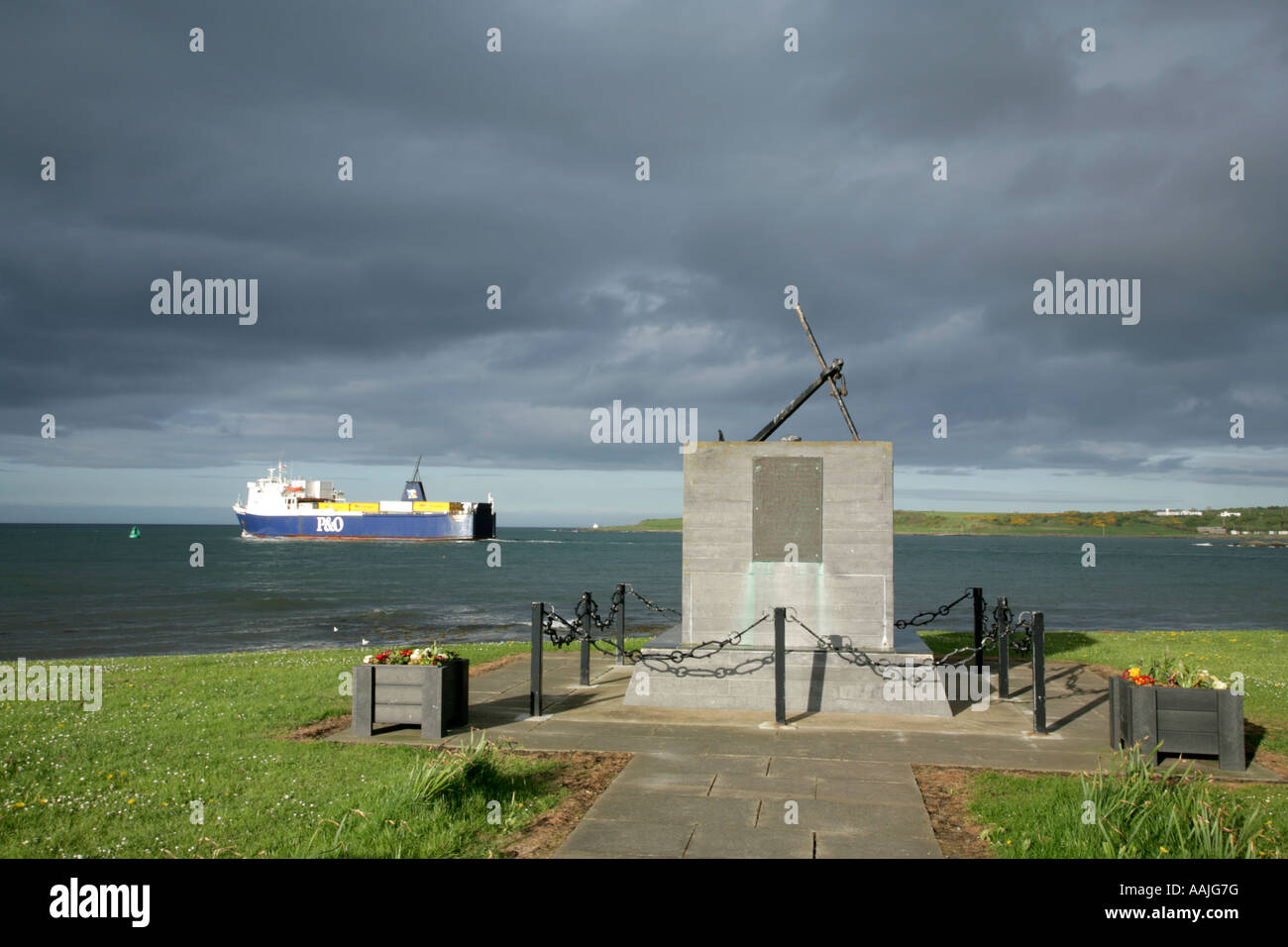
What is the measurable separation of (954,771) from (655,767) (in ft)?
8.68

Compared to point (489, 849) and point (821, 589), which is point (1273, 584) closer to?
point (821, 589)

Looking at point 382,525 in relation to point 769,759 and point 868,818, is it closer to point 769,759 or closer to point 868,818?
point 769,759

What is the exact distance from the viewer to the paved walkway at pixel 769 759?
5562 mm

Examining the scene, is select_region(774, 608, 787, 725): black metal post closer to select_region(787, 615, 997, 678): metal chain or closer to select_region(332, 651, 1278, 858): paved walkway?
select_region(332, 651, 1278, 858): paved walkway

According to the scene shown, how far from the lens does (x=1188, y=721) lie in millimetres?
7559

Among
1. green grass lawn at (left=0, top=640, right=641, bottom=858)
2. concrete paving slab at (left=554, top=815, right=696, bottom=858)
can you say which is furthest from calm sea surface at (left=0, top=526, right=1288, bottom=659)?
concrete paving slab at (left=554, top=815, right=696, bottom=858)

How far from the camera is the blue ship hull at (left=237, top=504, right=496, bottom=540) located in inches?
4574

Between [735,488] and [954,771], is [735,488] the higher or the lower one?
the higher one

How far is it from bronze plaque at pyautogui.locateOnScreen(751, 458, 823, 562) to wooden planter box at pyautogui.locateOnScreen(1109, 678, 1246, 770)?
12.9 ft

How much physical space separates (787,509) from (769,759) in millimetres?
3793

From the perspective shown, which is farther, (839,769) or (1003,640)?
(1003,640)

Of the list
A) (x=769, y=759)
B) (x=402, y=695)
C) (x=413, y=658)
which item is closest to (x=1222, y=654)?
(x=769, y=759)
